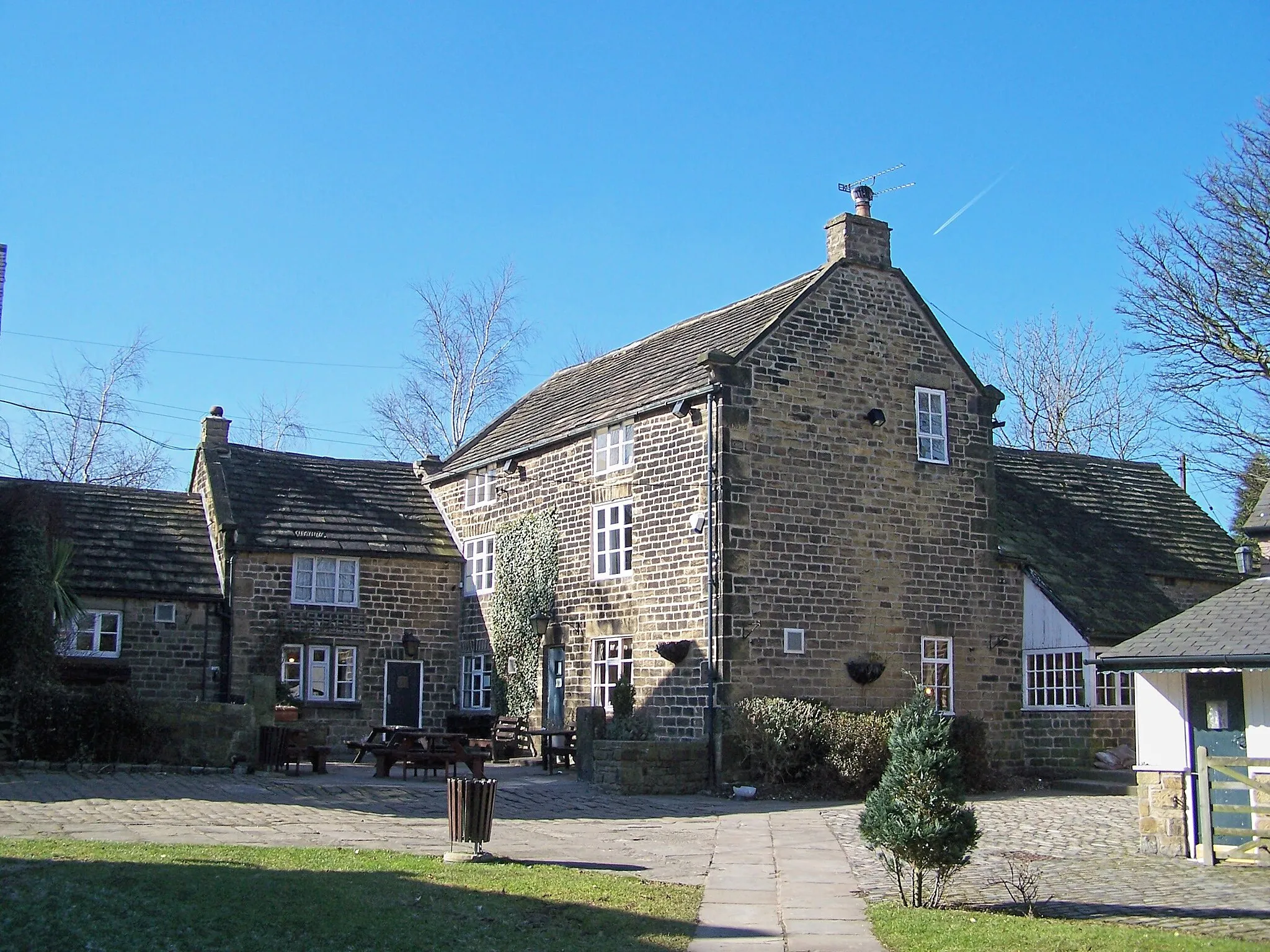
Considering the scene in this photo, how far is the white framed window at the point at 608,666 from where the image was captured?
24484 millimetres

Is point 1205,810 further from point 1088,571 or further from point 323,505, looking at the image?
point 323,505

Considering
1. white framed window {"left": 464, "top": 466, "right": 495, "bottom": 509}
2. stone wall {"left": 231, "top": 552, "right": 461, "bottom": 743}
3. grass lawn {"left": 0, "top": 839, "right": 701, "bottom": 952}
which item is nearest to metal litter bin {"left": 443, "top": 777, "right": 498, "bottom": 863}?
grass lawn {"left": 0, "top": 839, "right": 701, "bottom": 952}

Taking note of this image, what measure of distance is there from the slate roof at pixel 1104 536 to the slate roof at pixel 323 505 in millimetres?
12941

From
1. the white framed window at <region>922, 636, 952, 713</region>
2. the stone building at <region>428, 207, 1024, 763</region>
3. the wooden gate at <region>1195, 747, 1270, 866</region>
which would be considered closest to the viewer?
the wooden gate at <region>1195, 747, 1270, 866</region>

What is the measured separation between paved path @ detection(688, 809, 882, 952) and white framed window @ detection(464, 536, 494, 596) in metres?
13.8

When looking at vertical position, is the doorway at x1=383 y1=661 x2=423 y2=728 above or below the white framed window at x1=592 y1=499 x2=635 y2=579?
below

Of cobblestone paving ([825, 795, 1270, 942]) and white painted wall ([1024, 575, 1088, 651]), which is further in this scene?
white painted wall ([1024, 575, 1088, 651])

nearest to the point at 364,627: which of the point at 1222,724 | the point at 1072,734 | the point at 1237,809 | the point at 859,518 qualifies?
the point at 859,518

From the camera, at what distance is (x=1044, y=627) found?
83.3 ft

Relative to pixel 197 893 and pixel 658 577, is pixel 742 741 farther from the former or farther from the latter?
pixel 197 893

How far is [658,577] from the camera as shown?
23.8 metres

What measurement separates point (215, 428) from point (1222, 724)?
23.9 metres

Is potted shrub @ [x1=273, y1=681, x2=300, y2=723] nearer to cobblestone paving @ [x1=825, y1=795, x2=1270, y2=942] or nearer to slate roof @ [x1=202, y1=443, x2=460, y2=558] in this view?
slate roof @ [x1=202, y1=443, x2=460, y2=558]

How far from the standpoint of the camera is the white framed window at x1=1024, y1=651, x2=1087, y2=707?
24.8 m
